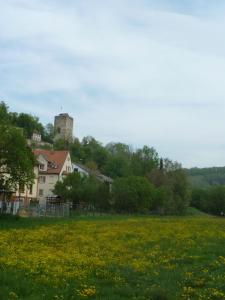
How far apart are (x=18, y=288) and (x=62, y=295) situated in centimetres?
165

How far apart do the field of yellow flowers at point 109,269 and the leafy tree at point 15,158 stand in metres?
18.7

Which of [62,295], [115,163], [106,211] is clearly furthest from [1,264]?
[115,163]

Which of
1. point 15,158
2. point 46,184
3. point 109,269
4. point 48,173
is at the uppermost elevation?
point 48,173

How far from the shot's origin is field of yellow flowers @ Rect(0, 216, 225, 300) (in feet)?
54.2

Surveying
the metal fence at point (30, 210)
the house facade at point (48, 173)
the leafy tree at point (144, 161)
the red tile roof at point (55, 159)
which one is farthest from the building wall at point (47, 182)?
the metal fence at point (30, 210)

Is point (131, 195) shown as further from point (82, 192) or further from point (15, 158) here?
point (15, 158)

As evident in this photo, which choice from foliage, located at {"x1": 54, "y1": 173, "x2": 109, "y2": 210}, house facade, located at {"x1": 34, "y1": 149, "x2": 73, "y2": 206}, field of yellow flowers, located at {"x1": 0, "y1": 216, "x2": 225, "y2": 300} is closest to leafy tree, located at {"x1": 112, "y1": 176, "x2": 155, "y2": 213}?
foliage, located at {"x1": 54, "y1": 173, "x2": 109, "y2": 210}

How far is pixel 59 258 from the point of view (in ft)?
77.4

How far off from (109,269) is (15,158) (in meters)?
32.0

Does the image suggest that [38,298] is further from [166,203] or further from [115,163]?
[115,163]

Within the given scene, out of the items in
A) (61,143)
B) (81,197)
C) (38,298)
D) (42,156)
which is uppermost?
(61,143)

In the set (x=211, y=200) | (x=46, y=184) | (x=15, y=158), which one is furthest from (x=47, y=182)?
(x=15, y=158)

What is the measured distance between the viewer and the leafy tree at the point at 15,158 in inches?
2025

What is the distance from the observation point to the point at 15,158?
51500mm
